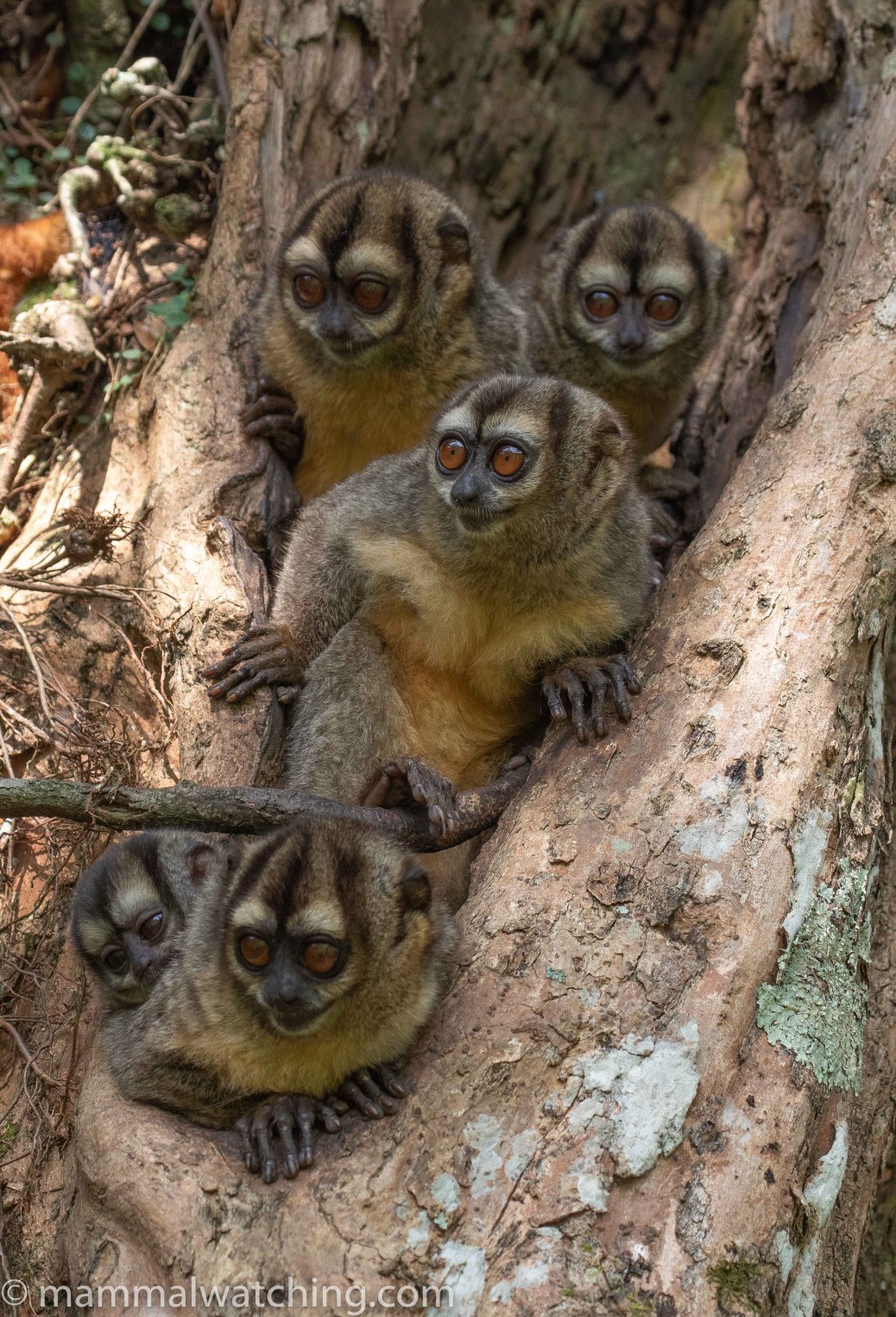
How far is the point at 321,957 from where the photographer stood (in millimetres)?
3600

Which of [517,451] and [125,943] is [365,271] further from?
[125,943]

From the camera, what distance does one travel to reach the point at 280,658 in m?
4.89

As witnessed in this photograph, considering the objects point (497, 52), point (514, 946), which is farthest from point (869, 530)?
point (497, 52)

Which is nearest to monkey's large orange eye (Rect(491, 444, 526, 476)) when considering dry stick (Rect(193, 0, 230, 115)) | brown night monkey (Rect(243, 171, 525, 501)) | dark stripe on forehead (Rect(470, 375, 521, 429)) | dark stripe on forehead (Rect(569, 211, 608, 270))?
dark stripe on forehead (Rect(470, 375, 521, 429))

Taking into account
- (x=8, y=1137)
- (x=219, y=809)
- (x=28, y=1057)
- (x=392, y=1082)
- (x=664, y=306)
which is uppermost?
(x=664, y=306)

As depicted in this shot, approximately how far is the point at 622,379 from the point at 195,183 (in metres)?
2.42

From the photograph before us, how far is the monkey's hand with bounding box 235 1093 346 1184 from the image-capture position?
3461mm

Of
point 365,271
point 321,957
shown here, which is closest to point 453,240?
point 365,271

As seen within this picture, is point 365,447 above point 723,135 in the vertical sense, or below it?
below

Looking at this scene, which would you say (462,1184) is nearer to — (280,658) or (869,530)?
(280,658)

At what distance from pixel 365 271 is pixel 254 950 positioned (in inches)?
130

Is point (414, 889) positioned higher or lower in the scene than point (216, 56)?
lower

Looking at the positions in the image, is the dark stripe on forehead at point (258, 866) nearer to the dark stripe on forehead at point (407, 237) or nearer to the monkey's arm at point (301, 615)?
the monkey's arm at point (301, 615)

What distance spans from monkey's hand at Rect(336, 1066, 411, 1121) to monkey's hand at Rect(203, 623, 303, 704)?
65.0 inches
